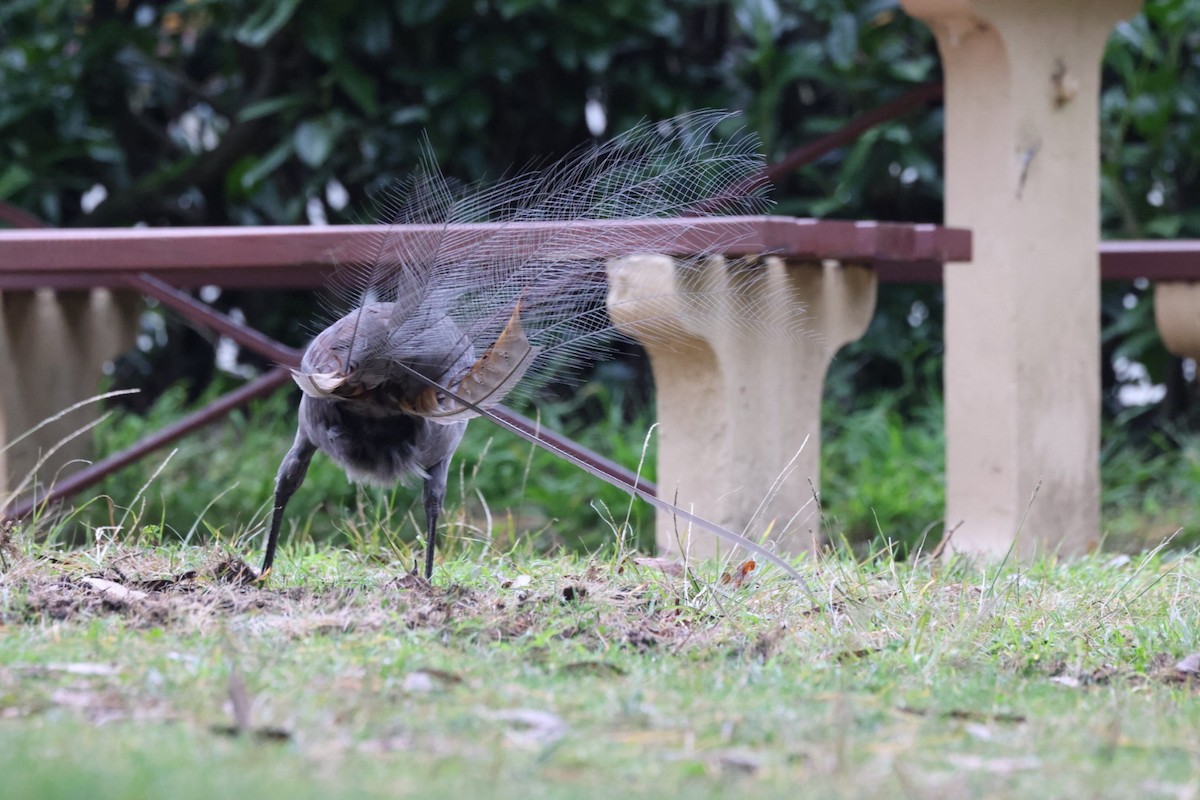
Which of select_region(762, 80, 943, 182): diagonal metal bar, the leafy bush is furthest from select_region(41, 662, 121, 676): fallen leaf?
select_region(762, 80, 943, 182): diagonal metal bar

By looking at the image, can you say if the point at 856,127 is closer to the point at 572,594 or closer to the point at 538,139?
the point at 538,139

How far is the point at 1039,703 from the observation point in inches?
109

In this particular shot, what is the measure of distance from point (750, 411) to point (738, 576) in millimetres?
1243

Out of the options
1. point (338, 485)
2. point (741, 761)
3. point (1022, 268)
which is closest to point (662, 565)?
point (741, 761)

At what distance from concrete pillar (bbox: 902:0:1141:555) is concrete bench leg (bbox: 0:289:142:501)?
352 cm

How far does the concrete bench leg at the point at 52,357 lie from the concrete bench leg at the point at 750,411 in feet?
7.62

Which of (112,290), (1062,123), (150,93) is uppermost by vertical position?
(150,93)

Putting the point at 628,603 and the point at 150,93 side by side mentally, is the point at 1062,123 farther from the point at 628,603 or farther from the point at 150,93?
the point at 150,93

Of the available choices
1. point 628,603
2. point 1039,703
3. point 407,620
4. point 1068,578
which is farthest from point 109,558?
point 1068,578

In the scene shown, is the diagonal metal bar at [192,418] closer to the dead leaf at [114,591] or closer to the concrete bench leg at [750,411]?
the concrete bench leg at [750,411]

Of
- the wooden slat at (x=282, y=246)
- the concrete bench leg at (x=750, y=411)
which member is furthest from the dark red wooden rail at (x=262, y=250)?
the concrete bench leg at (x=750, y=411)

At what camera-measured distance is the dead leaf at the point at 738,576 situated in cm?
375

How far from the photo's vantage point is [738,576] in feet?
12.6

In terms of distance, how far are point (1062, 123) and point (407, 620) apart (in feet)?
12.3
